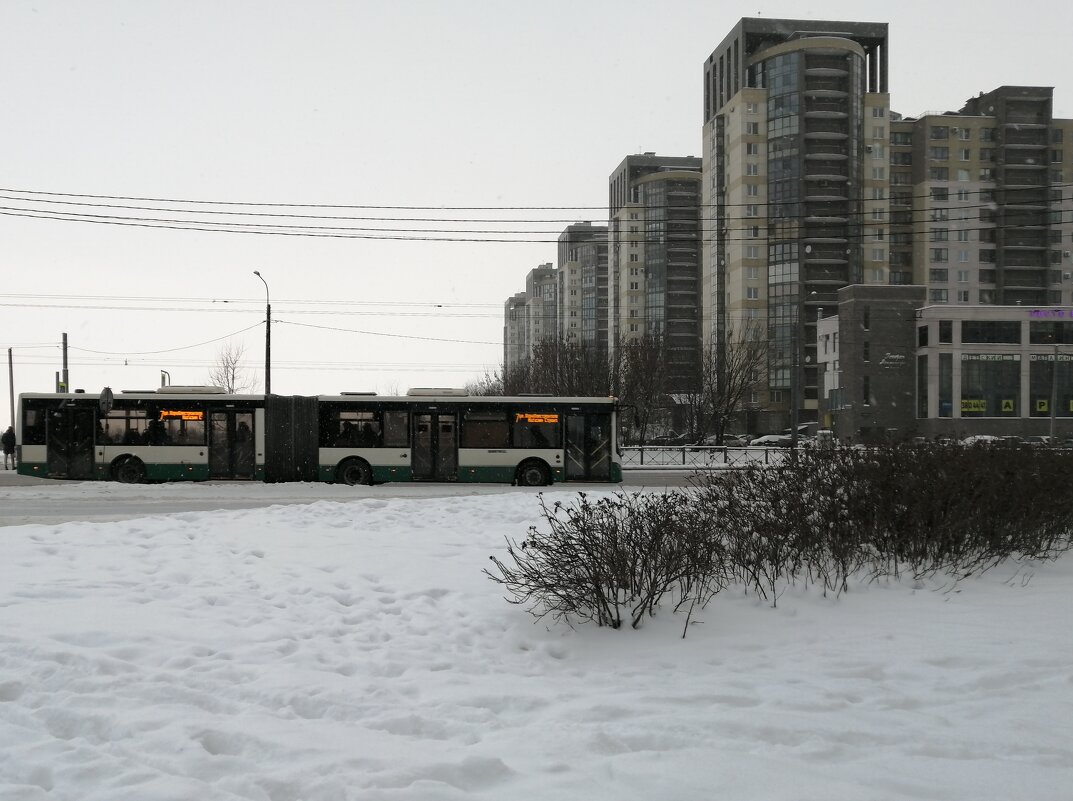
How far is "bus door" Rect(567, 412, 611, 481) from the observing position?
940 inches

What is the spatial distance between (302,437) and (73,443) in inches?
254

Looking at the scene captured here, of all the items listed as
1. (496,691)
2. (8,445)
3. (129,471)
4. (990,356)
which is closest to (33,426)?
(129,471)

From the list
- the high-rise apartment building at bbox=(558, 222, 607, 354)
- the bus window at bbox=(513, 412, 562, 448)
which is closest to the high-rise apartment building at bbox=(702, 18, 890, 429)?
the high-rise apartment building at bbox=(558, 222, 607, 354)

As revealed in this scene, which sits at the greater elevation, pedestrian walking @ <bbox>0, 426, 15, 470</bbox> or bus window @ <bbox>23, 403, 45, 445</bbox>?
bus window @ <bbox>23, 403, 45, 445</bbox>

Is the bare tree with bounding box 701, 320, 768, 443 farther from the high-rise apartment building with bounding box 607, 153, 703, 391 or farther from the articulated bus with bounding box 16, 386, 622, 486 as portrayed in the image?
the high-rise apartment building with bounding box 607, 153, 703, 391

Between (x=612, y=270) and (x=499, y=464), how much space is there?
106 m

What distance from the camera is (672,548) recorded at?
6809 millimetres

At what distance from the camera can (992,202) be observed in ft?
317

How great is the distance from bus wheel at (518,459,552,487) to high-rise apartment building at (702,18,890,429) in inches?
2529

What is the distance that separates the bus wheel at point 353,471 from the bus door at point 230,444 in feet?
8.40

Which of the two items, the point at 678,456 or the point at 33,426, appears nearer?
the point at 33,426

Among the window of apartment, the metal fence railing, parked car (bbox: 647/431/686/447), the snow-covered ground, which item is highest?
the window of apartment

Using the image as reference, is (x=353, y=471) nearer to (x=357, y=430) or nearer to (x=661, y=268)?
(x=357, y=430)

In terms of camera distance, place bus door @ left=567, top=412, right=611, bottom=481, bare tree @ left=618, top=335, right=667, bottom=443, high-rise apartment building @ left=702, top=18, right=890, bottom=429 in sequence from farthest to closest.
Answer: high-rise apartment building @ left=702, top=18, right=890, bottom=429
bare tree @ left=618, top=335, right=667, bottom=443
bus door @ left=567, top=412, right=611, bottom=481
